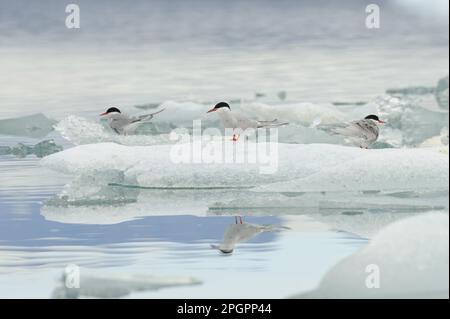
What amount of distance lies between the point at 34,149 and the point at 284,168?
6.47 ft

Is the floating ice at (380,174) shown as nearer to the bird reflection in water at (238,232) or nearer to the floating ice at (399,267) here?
the bird reflection in water at (238,232)

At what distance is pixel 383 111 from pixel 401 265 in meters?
1.41

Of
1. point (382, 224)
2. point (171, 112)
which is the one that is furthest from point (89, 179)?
point (382, 224)

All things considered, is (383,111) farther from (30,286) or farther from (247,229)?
(30,286)

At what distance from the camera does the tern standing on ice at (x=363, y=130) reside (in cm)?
629

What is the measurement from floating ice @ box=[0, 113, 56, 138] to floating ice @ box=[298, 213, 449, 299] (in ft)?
8.22

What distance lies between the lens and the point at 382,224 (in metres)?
5.72

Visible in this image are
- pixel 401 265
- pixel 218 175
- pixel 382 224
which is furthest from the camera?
pixel 218 175

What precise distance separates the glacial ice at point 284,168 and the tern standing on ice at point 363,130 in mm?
94

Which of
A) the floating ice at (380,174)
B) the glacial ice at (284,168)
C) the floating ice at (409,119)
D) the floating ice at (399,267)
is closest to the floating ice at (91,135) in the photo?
the glacial ice at (284,168)

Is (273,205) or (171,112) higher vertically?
(171,112)

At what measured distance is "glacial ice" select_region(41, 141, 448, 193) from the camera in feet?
19.8

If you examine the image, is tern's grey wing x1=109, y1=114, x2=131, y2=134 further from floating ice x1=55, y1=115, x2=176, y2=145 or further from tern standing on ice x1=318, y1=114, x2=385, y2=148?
tern standing on ice x1=318, y1=114, x2=385, y2=148

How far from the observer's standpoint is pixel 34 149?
661 cm
